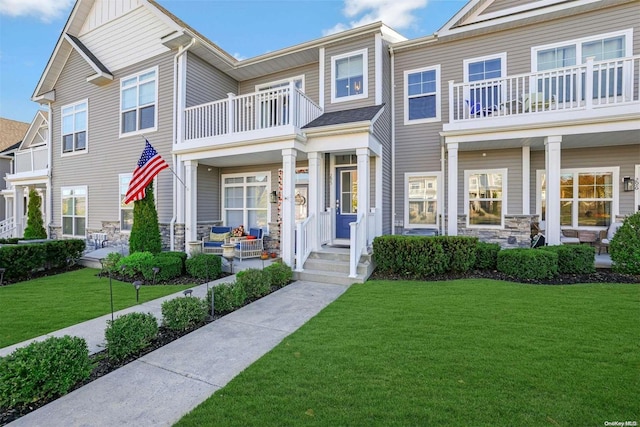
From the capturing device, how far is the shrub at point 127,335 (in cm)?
361

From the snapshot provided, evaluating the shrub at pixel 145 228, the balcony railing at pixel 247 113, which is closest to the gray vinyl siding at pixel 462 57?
the balcony railing at pixel 247 113

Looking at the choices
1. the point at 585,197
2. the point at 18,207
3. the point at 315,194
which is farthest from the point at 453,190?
the point at 18,207

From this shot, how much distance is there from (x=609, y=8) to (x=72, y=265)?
17.0 m

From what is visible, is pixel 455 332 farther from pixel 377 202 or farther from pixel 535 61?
pixel 535 61

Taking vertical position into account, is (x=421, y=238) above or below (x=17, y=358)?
above

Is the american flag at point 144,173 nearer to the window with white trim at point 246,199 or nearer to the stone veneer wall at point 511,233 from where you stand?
the window with white trim at point 246,199

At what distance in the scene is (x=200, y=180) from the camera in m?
10.8

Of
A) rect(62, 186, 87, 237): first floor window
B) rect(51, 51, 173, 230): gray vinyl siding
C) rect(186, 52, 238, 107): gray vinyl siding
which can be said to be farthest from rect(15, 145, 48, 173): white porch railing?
rect(186, 52, 238, 107): gray vinyl siding

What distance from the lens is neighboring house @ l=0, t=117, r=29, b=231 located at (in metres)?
16.8

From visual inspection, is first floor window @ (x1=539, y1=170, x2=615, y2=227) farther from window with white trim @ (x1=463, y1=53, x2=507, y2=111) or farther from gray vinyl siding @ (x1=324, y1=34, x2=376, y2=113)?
gray vinyl siding @ (x1=324, y1=34, x2=376, y2=113)

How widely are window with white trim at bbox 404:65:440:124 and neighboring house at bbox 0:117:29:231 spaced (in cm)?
2003

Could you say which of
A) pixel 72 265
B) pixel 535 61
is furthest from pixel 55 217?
pixel 535 61

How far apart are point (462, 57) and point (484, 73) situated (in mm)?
802

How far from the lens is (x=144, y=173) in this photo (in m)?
8.44
